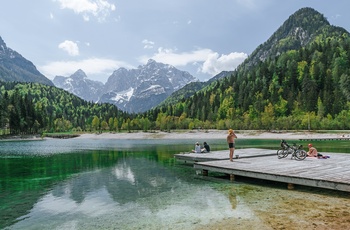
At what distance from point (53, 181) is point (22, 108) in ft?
595

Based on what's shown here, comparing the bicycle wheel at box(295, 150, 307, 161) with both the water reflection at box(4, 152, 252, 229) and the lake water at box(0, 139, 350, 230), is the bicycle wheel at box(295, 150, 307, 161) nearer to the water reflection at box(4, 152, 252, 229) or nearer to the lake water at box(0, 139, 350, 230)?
the lake water at box(0, 139, 350, 230)

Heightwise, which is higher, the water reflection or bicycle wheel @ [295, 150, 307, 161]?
bicycle wheel @ [295, 150, 307, 161]

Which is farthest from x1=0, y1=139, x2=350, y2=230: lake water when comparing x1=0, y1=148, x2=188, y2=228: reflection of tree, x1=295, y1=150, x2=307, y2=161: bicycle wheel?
x1=295, y1=150, x2=307, y2=161: bicycle wheel

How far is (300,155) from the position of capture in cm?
3161

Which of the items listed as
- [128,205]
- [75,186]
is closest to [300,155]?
[128,205]

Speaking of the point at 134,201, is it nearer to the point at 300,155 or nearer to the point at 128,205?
the point at 128,205

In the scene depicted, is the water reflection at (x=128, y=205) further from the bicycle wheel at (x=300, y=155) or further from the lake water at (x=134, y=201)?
the bicycle wheel at (x=300, y=155)

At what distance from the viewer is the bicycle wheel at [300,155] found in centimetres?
3131

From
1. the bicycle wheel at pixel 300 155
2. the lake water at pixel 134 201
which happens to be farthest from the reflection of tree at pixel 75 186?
the bicycle wheel at pixel 300 155

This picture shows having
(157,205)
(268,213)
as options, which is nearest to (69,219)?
(157,205)

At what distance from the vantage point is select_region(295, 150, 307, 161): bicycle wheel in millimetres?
31312

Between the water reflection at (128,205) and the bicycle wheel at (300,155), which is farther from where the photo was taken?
the bicycle wheel at (300,155)

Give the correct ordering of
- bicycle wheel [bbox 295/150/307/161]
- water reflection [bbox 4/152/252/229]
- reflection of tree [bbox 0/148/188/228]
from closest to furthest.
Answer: water reflection [bbox 4/152/252/229] → reflection of tree [bbox 0/148/188/228] → bicycle wheel [bbox 295/150/307/161]

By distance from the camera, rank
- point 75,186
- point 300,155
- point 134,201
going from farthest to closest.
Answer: point 300,155
point 75,186
point 134,201
